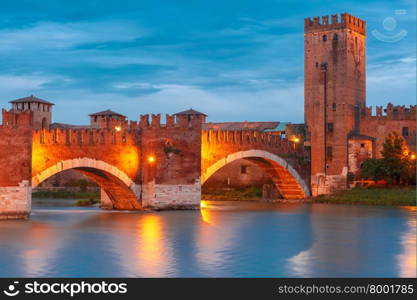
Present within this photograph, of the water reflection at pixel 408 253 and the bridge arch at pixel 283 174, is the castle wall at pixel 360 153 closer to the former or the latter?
the bridge arch at pixel 283 174

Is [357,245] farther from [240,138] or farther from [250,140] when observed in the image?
[250,140]

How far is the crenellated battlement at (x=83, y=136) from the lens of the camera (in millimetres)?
25781

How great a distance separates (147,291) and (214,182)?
99.9ft

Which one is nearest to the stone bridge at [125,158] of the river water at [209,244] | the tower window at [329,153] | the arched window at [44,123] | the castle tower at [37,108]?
the river water at [209,244]

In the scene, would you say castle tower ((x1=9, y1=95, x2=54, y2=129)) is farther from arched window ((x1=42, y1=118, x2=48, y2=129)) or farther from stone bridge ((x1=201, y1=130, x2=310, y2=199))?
stone bridge ((x1=201, y1=130, x2=310, y2=199))

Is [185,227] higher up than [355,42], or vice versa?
[355,42]

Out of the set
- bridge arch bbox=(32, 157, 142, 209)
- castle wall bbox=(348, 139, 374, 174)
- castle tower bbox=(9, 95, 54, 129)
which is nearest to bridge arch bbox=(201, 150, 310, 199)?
castle wall bbox=(348, 139, 374, 174)

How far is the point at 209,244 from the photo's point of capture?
64.0 feet

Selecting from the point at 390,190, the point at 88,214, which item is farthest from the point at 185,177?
the point at 390,190

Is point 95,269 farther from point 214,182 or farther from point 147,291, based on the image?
point 214,182

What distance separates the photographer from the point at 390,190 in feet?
113

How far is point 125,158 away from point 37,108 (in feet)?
74.2

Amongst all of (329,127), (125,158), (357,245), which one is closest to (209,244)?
(357,245)

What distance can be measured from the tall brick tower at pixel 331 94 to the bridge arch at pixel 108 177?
12.6m
